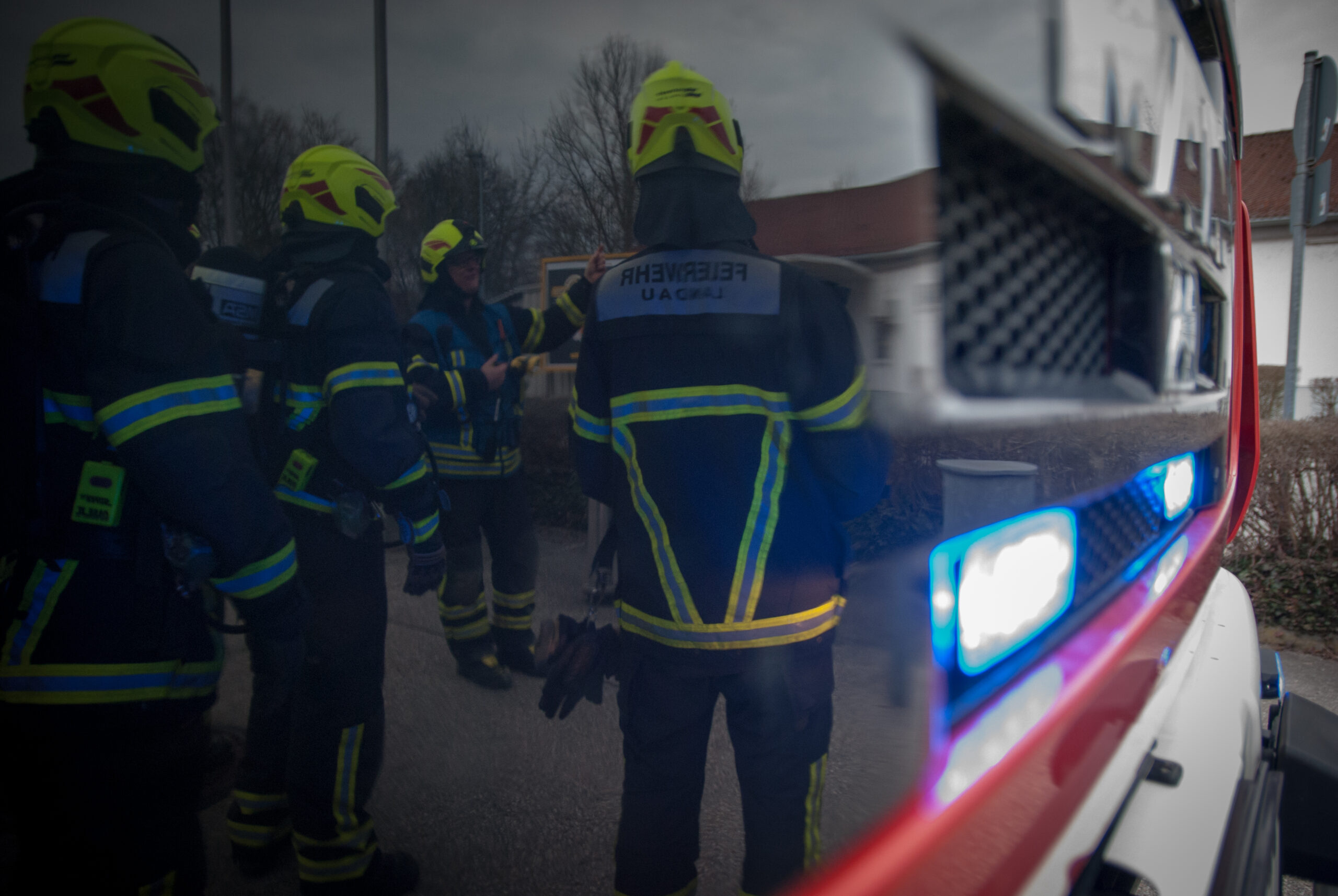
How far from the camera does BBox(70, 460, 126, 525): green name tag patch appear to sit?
106cm

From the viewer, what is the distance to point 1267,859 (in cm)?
106

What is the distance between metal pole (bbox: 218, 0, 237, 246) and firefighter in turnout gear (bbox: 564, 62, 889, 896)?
53 cm

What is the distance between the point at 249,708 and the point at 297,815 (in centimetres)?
33

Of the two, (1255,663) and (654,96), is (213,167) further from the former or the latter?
(1255,663)

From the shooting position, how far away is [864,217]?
622 millimetres

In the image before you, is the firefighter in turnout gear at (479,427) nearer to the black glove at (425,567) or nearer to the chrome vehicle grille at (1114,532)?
the black glove at (425,567)

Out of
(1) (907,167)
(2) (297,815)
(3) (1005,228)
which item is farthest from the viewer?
(2) (297,815)

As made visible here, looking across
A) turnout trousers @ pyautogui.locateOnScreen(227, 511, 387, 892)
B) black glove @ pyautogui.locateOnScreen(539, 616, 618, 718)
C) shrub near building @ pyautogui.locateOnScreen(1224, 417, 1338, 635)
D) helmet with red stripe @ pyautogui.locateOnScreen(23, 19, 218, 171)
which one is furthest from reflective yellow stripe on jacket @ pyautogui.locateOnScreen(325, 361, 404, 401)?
shrub near building @ pyautogui.locateOnScreen(1224, 417, 1338, 635)

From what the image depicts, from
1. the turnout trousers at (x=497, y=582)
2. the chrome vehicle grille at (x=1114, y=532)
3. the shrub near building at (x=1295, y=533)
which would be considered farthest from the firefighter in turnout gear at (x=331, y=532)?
the shrub near building at (x=1295, y=533)

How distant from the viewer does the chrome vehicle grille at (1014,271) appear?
656mm

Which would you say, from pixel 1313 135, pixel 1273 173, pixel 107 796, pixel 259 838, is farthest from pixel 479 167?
pixel 1273 173

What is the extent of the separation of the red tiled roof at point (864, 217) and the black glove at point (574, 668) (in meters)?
0.93

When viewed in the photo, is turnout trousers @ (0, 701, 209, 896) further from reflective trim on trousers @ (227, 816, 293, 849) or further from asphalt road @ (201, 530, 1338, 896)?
reflective trim on trousers @ (227, 816, 293, 849)

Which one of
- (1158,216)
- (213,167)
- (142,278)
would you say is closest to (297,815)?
(142,278)
